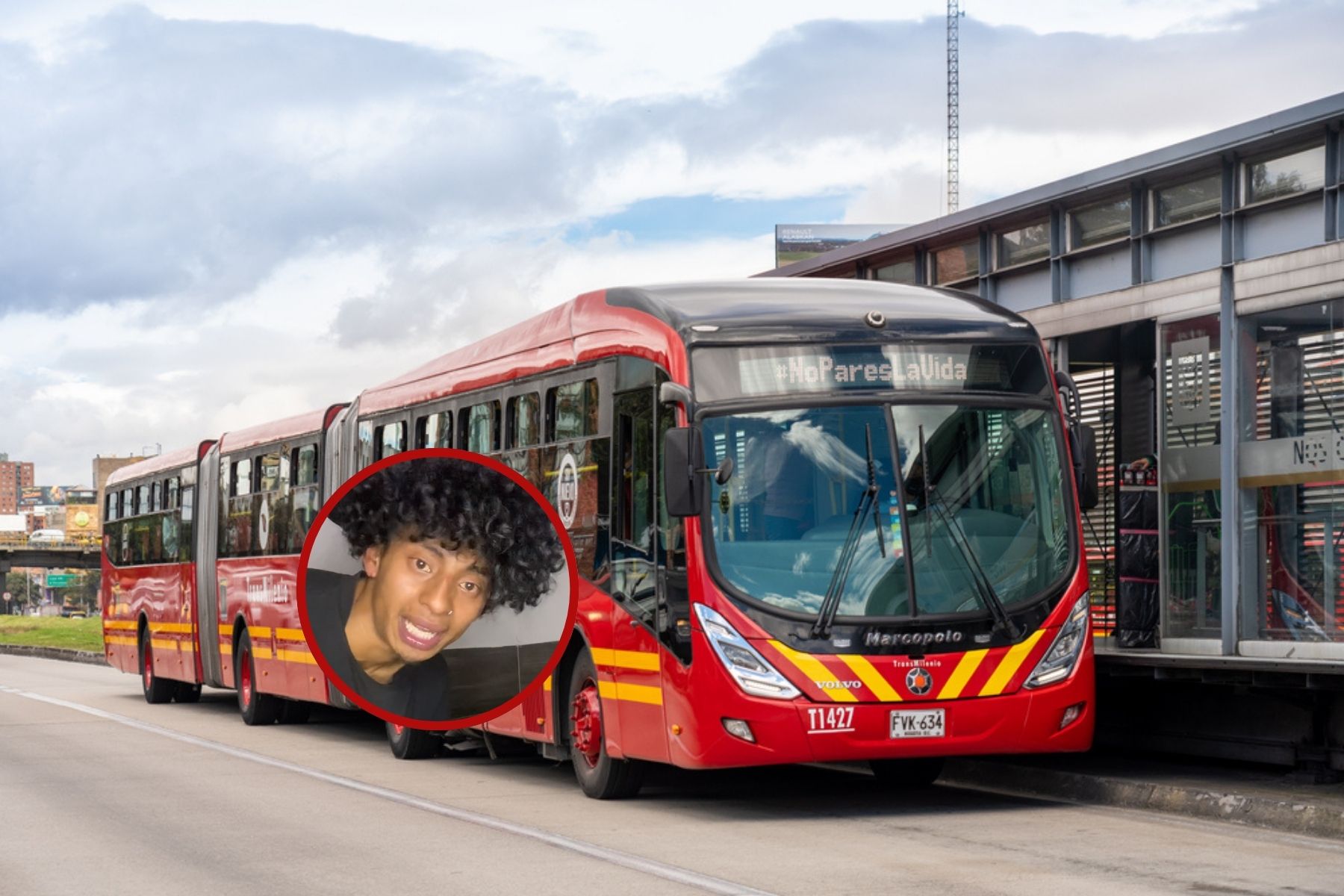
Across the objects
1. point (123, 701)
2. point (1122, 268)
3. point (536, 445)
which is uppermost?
point (1122, 268)

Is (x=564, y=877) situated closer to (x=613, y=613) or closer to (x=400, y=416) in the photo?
(x=613, y=613)

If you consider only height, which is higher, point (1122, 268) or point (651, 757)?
point (1122, 268)

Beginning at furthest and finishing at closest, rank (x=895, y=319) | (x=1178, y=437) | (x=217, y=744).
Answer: (x=217, y=744) → (x=1178, y=437) → (x=895, y=319)

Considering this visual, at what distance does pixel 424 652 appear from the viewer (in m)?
10.5

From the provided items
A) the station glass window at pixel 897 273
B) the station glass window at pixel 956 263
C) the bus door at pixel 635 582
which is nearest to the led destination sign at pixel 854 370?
the bus door at pixel 635 582

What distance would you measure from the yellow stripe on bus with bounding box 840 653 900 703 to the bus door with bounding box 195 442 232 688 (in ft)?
50.9

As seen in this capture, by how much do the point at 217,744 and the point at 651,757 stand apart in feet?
30.6

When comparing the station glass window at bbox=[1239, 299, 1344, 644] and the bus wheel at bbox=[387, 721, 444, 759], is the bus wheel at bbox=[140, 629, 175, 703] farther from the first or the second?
the station glass window at bbox=[1239, 299, 1344, 644]

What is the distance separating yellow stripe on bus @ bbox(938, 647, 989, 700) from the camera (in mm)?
12508

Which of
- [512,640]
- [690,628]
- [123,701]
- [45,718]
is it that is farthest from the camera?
[123,701]

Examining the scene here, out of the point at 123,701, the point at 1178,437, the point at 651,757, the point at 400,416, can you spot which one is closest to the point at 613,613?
the point at 651,757

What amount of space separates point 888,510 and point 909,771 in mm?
3135

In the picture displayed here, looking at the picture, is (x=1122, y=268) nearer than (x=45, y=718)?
Yes

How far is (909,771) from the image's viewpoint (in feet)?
49.5
